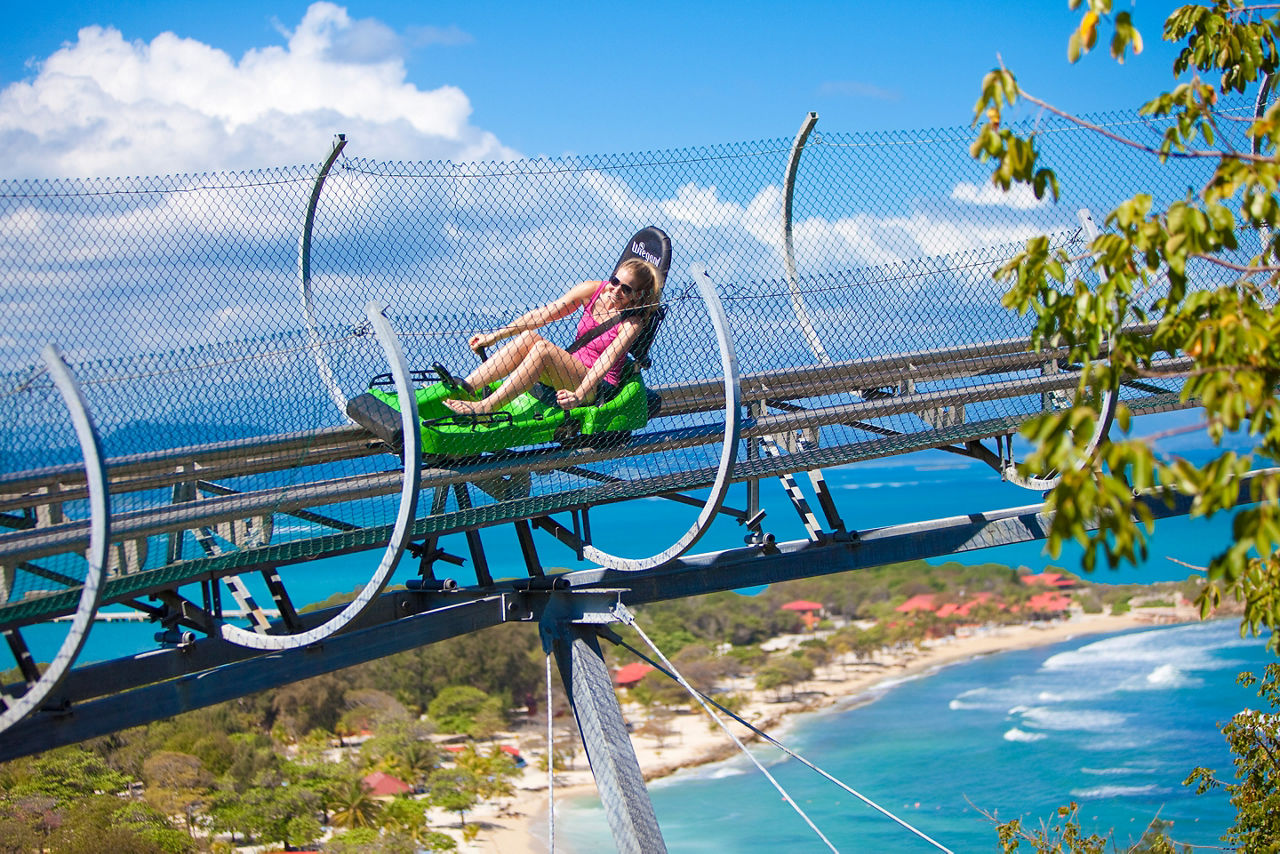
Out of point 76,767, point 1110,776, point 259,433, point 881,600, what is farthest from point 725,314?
point 881,600

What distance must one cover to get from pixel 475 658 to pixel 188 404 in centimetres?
3711

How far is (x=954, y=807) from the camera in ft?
107

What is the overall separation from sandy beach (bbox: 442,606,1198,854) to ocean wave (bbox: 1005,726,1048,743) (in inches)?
213

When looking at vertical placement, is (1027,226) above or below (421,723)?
above

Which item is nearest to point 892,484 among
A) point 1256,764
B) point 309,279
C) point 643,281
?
Answer: point 1256,764

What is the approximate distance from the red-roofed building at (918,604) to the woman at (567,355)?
4694cm

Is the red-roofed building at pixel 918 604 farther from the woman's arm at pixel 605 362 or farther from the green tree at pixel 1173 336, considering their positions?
the green tree at pixel 1173 336

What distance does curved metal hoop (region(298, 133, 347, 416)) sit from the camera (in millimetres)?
5277

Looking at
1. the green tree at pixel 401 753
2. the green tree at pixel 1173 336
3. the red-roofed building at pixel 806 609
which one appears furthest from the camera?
the red-roofed building at pixel 806 609

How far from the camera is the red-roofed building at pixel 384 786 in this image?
1234 inches

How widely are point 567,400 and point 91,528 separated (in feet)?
7.02

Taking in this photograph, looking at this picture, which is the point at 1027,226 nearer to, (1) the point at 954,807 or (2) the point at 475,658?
(1) the point at 954,807

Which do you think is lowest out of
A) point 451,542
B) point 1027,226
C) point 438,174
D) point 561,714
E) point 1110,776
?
point 1110,776

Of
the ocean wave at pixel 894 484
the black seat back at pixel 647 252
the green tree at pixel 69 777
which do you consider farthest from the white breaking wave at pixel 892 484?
the black seat back at pixel 647 252
